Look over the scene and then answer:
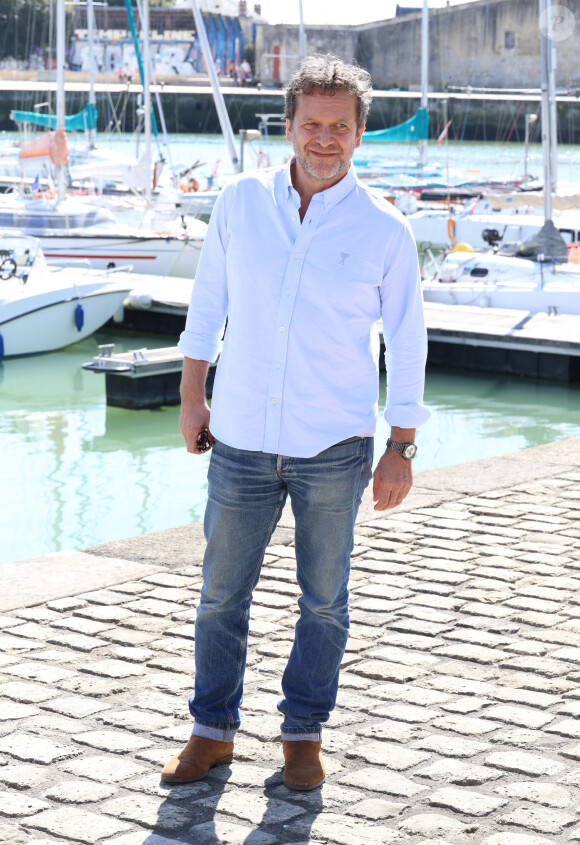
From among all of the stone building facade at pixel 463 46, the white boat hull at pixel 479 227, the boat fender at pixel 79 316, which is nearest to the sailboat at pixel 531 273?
the white boat hull at pixel 479 227

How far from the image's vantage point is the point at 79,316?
17.9m

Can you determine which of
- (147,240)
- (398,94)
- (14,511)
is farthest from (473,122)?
A: (14,511)

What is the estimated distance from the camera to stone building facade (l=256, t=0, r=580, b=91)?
275ft

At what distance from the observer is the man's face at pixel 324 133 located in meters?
3.32

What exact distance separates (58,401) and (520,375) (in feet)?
18.0

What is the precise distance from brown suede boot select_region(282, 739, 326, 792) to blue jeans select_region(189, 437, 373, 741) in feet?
0.08

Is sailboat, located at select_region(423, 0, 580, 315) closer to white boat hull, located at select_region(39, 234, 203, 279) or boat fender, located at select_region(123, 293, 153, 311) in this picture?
boat fender, located at select_region(123, 293, 153, 311)

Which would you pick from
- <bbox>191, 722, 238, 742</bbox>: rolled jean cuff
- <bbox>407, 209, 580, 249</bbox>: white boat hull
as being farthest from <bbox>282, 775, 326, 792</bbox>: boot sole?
<bbox>407, 209, 580, 249</bbox>: white boat hull

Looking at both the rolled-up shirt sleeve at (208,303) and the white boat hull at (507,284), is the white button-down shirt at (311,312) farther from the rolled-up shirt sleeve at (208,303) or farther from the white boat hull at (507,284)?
the white boat hull at (507,284)

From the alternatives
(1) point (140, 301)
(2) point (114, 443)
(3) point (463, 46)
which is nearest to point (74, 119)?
(1) point (140, 301)

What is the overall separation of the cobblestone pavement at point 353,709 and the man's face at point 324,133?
161cm

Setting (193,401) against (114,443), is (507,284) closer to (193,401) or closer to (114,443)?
(114,443)

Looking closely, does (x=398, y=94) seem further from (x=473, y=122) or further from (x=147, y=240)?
(x=147, y=240)

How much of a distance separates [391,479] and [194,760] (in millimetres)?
914
